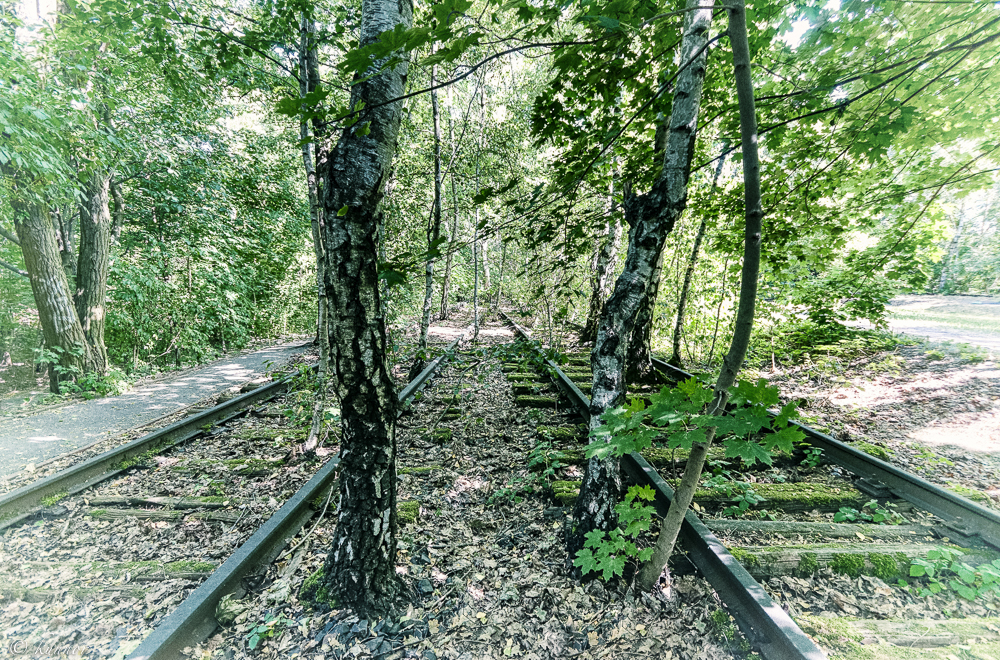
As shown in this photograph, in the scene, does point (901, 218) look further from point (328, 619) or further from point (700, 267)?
point (328, 619)

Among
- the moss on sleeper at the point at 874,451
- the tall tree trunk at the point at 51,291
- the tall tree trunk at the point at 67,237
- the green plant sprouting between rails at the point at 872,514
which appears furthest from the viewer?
the tall tree trunk at the point at 67,237

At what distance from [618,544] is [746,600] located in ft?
2.40

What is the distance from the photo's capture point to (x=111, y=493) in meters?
3.83

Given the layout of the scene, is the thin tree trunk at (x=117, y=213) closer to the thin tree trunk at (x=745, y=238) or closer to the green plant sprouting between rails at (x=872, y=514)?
the thin tree trunk at (x=745, y=238)

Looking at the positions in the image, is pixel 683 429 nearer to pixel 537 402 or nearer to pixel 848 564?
pixel 848 564

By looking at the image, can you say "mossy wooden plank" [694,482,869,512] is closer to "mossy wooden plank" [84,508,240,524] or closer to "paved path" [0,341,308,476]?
"mossy wooden plank" [84,508,240,524]

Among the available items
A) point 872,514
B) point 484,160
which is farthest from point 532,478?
point 484,160

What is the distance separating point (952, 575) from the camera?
2662 mm

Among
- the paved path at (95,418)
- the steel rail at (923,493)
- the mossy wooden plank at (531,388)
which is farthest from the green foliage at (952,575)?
the paved path at (95,418)

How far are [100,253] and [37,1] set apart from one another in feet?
14.8

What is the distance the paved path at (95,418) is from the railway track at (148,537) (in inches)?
59.1

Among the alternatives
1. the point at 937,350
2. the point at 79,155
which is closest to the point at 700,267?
the point at 937,350

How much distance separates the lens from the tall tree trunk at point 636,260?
2609 mm

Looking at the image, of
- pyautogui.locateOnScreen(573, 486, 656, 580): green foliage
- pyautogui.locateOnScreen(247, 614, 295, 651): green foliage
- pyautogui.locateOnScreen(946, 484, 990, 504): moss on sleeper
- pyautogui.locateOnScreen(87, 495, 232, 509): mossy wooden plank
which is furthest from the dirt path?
pyautogui.locateOnScreen(87, 495, 232, 509): mossy wooden plank
